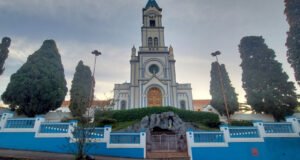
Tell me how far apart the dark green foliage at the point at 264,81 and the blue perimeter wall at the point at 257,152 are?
399 inches

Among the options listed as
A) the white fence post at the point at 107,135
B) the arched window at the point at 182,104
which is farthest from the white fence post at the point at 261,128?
the arched window at the point at 182,104

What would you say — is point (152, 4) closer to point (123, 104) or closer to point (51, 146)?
point (123, 104)

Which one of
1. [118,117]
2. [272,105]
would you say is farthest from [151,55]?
[272,105]

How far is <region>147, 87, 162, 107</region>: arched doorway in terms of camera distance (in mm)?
25653

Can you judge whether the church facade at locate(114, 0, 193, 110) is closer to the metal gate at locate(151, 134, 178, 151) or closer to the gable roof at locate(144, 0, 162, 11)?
the gable roof at locate(144, 0, 162, 11)

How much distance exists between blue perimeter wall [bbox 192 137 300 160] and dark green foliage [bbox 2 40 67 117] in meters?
16.3

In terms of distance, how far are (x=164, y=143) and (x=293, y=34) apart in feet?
47.7

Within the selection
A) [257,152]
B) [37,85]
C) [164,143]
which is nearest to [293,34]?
[257,152]

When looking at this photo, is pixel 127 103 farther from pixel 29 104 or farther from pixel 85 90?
pixel 29 104

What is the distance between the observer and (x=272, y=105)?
1850 centimetres

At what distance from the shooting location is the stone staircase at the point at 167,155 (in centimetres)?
979

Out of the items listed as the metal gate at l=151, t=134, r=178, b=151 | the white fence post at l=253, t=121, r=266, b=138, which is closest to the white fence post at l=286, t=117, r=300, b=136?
the white fence post at l=253, t=121, r=266, b=138

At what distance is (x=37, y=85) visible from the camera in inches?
698

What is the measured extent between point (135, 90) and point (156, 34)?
11.9 metres
